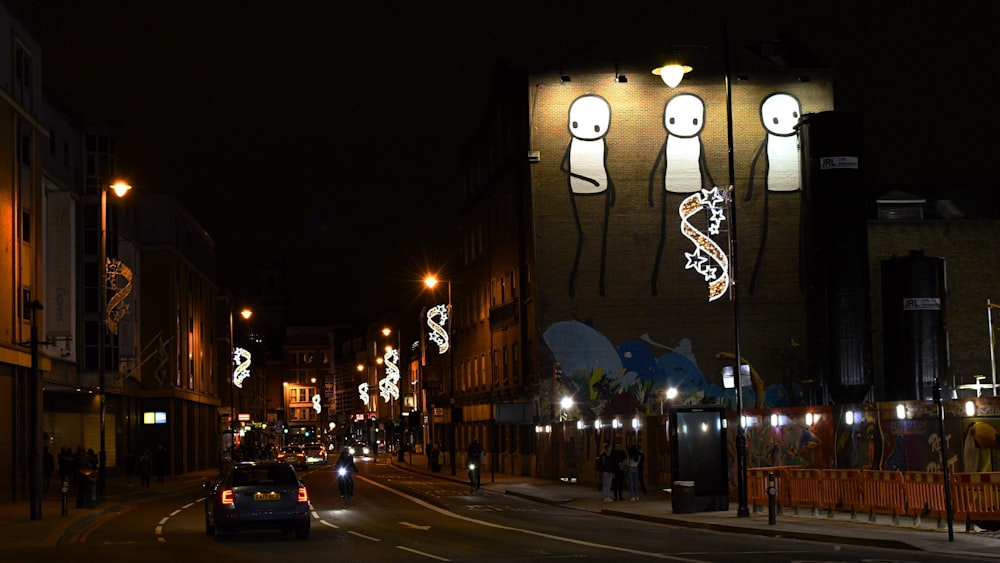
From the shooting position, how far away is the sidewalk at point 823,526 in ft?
71.8

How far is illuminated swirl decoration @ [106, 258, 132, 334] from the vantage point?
5697cm

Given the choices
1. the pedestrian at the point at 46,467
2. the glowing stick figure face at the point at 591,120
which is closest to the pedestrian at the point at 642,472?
the glowing stick figure face at the point at 591,120

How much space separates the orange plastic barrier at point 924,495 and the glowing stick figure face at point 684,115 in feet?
114

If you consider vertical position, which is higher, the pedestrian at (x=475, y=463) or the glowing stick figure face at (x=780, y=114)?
the glowing stick figure face at (x=780, y=114)

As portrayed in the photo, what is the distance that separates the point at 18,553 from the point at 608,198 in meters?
39.5

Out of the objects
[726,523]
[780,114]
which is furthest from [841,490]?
[780,114]

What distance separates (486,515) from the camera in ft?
110

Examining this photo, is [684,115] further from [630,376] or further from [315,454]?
[315,454]

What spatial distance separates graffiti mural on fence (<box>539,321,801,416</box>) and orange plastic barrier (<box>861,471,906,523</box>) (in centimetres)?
3023

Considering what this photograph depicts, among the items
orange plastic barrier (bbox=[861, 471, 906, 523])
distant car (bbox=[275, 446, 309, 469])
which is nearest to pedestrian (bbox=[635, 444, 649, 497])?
orange plastic barrier (bbox=[861, 471, 906, 523])

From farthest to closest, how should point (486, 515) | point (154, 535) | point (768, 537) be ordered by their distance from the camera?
point (486, 515)
point (154, 535)
point (768, 537)

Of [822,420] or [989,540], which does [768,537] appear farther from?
[822,420]

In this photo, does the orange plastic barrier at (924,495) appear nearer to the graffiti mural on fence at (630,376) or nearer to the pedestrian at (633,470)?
the pedestrian at (633,470)

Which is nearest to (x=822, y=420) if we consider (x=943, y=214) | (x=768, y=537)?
(x=768, y=537)
